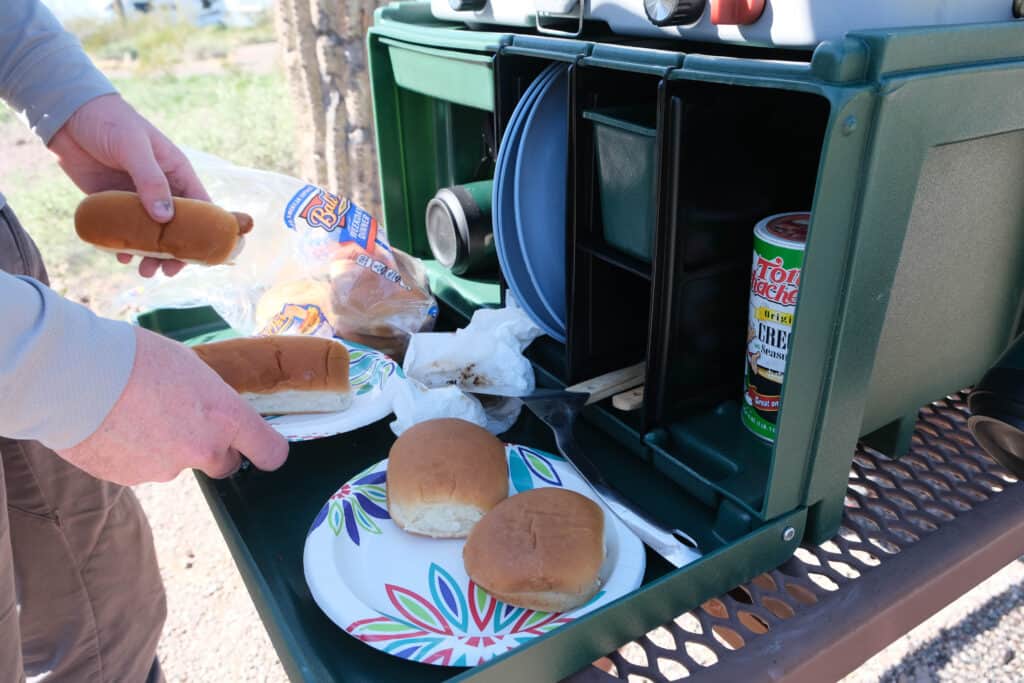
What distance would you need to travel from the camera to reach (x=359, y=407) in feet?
3.16

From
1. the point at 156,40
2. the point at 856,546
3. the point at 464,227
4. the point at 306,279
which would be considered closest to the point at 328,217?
the point at 306,279

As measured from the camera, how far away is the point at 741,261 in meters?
0.78

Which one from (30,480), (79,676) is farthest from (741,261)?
(79,676)

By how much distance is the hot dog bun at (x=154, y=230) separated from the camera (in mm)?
1016

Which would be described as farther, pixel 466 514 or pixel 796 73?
pixel 466 514

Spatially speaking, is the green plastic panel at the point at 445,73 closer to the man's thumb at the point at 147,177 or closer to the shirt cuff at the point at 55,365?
the man's thumb at the point at 147,177

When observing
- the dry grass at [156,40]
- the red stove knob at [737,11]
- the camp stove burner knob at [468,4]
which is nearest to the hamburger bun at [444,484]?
the red stove knob at [737,11]

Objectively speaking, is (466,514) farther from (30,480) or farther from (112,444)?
(30,480)

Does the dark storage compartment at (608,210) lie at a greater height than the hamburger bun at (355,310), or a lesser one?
greater

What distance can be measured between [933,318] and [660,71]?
1.35 ft

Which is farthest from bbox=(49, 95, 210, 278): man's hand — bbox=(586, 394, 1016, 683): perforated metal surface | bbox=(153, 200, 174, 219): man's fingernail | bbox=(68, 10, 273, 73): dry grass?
bbox=(68, 10, 273, 73): dry grass

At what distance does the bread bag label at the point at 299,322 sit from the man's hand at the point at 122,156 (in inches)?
6.7

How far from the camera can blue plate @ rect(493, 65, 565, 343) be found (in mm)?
879

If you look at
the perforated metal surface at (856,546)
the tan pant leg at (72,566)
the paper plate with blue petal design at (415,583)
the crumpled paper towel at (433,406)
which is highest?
the crumpled paper towel at (433,406)
